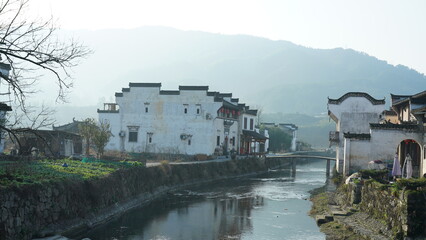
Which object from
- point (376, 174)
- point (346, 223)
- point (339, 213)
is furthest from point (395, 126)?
point (346, 223)

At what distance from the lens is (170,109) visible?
58.2 metres

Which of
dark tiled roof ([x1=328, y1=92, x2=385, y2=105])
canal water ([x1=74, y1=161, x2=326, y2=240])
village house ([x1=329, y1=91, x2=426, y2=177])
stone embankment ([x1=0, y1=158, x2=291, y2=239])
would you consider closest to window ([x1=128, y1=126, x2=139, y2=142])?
stone embankment ([x1=0, y1=158, x2=291, y2=239])

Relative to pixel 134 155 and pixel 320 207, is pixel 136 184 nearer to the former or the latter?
pixel 320 207

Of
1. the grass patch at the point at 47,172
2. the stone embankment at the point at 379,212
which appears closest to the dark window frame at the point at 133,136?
the grass patch at the point at 47,172

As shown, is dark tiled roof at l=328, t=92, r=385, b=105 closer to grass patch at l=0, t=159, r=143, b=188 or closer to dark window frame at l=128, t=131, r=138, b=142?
dark window frame at l=128, t=131, r=138, b=142

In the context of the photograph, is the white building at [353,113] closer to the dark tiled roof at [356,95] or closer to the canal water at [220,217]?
the dark tiled roof at [356,95]

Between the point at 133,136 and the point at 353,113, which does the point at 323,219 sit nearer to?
the point at 353,113

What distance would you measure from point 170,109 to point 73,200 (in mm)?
33923

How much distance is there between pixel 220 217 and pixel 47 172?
1148 cm

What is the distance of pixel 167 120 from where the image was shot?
191 ft

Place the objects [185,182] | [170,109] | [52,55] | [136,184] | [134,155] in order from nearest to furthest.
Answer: [52,55] < [136,184] < [185,182] < [134,155] < [170,109]

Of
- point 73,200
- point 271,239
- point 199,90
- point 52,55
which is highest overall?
point 199,90

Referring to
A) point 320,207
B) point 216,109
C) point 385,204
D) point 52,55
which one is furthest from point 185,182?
point 52,55

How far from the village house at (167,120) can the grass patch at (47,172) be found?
19731mm
